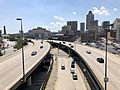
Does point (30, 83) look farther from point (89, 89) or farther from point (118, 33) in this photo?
point (118, 33)

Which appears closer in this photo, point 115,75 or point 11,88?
point 11,88

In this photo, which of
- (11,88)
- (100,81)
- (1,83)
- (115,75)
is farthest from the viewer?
(115,75)

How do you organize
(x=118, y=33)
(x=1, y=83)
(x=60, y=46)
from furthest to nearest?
(x=118, y=33)
(x=60, y=46)
(x=1, y=83)

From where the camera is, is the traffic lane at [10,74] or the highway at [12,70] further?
the traffic lane at [10,74]

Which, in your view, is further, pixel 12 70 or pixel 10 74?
pixel 12 70

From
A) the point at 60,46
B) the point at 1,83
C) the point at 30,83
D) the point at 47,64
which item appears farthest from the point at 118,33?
the point at 1,83

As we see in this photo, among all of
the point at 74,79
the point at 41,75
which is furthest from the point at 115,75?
the point at 41,75

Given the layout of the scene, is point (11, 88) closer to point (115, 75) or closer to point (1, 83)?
point (1, 83)

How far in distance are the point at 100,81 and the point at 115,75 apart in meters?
8.29

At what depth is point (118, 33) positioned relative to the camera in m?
198

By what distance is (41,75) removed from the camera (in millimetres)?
68688

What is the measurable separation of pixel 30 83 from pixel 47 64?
104 ft

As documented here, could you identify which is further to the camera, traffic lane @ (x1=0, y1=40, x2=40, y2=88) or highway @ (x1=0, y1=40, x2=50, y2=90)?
traffic lane @ (x1=0, y1=40, x2=40, y2=88)

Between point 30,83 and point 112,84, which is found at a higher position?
point 112,84
